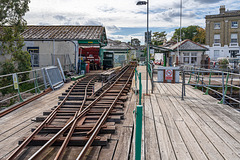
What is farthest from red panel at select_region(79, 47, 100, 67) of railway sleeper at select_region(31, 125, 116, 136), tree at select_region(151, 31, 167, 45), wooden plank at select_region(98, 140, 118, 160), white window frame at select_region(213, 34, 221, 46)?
tree at select_region(151, 31, 167, 45)

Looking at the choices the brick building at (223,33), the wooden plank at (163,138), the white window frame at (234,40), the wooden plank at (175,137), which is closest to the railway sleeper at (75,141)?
the wooden plank at (163,138)

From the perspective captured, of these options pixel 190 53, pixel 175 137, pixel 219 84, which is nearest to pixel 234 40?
pixel 190 53

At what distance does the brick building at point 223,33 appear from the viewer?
41156mm

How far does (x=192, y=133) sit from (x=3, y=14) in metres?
13.4

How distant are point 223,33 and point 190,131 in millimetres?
41551

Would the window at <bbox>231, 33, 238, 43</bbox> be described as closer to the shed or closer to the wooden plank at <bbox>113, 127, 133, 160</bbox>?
the shed

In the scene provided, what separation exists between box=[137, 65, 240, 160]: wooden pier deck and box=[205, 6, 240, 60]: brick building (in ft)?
123

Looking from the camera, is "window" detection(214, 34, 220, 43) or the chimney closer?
the chimney

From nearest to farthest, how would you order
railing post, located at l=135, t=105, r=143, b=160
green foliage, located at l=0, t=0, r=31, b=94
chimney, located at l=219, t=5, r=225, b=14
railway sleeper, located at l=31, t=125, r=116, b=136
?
railing post, located at l=135, t=105, r=143, b=160, railway sleeper, located at l=31, t=125, r=116, b=136, green foliage, located at l=0, t=0, r=31, b=94, chimney, located at l=219, t=5, r=225, b=14

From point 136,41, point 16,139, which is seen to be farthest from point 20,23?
point 136,41

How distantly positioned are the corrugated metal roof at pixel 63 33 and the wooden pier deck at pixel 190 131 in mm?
14580

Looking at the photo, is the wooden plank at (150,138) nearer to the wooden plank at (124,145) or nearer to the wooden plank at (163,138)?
the wooden plank at (163,138)

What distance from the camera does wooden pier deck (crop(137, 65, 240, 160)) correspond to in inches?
169

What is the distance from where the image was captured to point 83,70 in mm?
20875
